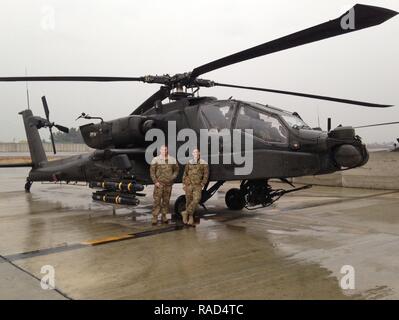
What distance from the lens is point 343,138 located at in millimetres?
6602

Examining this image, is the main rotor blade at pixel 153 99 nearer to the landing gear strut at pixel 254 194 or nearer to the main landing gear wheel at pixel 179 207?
the landing gear strut at pixel 254 194

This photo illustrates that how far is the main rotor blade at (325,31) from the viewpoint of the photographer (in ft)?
12.5

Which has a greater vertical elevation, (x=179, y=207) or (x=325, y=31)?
(x=325, y=31)

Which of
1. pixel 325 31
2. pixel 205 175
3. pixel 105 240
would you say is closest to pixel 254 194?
pixel 205 175

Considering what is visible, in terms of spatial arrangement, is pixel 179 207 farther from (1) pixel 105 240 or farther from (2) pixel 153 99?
(2) pixel 153 99

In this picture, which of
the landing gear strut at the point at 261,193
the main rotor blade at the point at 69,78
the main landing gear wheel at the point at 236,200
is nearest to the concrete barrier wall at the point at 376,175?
the landing gear strut at the point at 261,193

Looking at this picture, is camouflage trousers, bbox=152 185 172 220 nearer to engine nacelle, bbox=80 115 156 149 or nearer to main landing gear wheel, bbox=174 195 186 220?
main landing gear wheel, bbox=174 195 186 220

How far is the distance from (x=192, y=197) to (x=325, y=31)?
383 cm

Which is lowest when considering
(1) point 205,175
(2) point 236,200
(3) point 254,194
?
(2) point 236,200

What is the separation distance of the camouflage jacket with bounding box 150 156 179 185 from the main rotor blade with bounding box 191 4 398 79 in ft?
7.13

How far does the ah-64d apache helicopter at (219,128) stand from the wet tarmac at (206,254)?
75 centimetres

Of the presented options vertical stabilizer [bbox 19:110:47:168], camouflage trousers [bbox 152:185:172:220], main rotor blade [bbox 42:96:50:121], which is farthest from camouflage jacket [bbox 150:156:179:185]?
vertical stabilizer [bbox 19:110:47:168]

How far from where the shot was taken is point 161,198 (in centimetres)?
731

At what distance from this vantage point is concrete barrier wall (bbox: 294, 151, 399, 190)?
43.8ft
